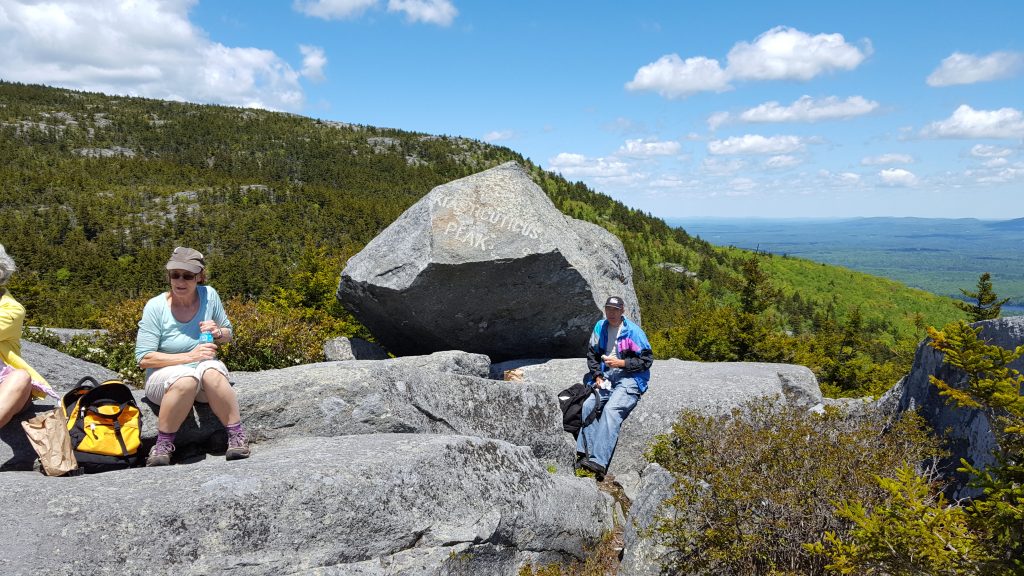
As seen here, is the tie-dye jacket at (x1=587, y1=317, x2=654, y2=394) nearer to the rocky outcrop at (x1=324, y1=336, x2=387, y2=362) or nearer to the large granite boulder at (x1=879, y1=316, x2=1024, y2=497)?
the large granite boulder at (x1=879, y1=316, x2=1024, y2=497)

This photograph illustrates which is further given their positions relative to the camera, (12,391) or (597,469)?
(597,469)

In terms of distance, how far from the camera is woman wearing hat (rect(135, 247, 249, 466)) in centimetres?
559

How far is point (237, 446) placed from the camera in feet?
18.8

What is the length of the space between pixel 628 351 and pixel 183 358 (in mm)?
6618

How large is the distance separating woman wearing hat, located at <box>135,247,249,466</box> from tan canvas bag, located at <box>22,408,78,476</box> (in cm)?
67

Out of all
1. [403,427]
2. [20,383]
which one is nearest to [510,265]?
[403,427]

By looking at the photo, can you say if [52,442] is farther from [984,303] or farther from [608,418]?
[984,303]

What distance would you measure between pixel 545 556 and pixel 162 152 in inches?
3611

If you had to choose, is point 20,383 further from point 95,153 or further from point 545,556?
point 95,153

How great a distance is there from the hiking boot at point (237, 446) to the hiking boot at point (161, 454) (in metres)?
0.52

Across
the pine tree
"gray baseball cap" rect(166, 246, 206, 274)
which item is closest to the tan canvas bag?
"gray baseball cap" rect(166, 246, 206, 274)

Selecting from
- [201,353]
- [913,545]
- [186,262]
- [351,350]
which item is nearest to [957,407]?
[913,545]

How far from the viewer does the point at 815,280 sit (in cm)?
5794

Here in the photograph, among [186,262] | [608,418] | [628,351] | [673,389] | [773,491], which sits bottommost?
[608,418]
